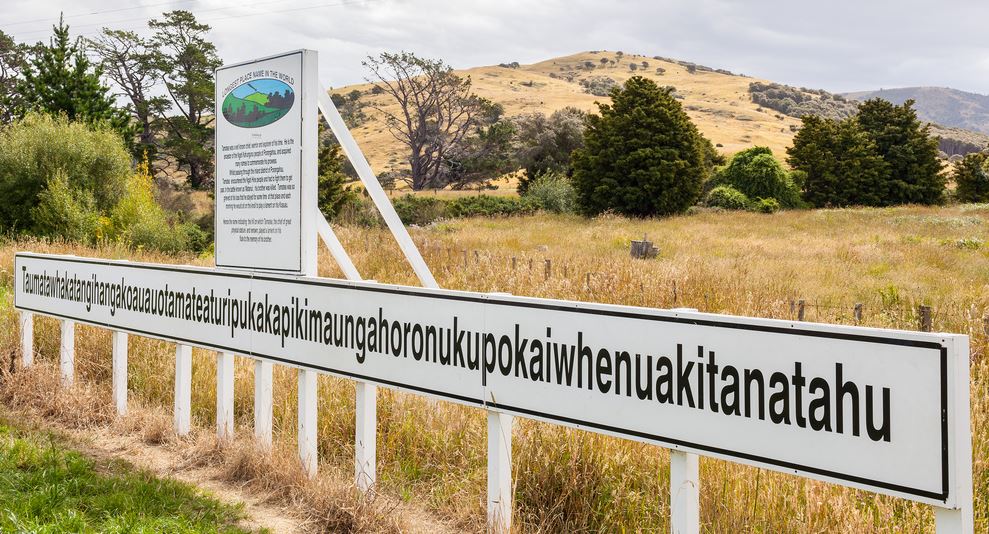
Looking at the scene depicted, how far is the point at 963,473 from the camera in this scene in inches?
85.4

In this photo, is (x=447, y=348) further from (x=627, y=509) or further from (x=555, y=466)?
(x=627, y=509)

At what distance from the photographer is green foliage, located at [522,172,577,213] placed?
40.8 meters

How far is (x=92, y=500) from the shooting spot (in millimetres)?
4012

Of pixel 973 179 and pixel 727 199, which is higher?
pixel 973 179

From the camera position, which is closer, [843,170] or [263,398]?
[263,398]

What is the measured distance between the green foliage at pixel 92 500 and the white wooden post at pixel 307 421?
472mm

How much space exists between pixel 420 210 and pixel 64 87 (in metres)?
18.3

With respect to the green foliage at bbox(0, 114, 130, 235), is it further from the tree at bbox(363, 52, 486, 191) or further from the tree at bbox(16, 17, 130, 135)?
the tree at bbox(363, 52, 486, 191)

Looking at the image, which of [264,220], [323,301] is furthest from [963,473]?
[264,220]

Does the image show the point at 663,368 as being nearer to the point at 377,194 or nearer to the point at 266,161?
the point at 377,194

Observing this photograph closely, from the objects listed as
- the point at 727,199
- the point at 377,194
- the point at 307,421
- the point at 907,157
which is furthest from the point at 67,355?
the point at 907,157

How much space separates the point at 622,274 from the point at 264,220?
5.88m

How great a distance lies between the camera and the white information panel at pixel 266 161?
485 cm

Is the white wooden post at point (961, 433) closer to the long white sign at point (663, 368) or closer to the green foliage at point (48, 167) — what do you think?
the long white sign at point (663, 368)
